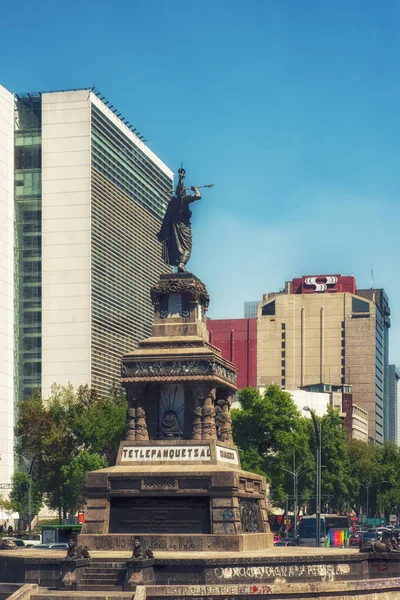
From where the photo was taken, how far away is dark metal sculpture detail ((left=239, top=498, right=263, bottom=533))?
4769 centimetres

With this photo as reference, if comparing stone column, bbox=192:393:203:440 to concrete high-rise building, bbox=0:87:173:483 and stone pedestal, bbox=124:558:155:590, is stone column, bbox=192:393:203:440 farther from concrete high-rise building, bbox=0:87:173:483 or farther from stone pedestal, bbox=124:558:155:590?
concrete high-rise building, bbox=0:87:173:483

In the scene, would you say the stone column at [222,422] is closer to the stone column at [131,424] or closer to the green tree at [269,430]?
the stone column at [131,424]

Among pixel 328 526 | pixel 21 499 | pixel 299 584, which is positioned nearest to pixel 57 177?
pixel 21 499

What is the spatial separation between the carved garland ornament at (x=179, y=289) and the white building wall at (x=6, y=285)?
296 feet

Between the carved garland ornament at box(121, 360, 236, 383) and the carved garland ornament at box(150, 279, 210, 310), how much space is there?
3242mm

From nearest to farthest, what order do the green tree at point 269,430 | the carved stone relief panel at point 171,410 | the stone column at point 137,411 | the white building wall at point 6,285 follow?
1. the stone column at point 137,411
2. the carved stone relief panel at point 171,410
3. the green tree at point 269,430
4. the white building wall at point 6,285

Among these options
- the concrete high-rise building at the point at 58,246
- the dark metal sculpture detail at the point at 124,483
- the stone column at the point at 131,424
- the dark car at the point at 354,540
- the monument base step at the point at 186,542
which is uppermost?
the concrete high-rise building at the point at 58,246

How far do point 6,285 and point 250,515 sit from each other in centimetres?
9948

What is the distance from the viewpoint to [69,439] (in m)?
98.6

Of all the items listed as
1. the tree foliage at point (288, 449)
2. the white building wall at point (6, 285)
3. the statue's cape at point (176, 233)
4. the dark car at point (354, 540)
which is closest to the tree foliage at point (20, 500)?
the white building wall at point (6, 285)

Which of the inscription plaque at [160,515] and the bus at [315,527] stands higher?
the inscription plaque at [160,515]

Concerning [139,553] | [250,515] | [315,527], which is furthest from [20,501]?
[139,553]

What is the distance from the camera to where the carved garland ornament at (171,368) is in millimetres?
48750

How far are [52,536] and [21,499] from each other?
145ft
